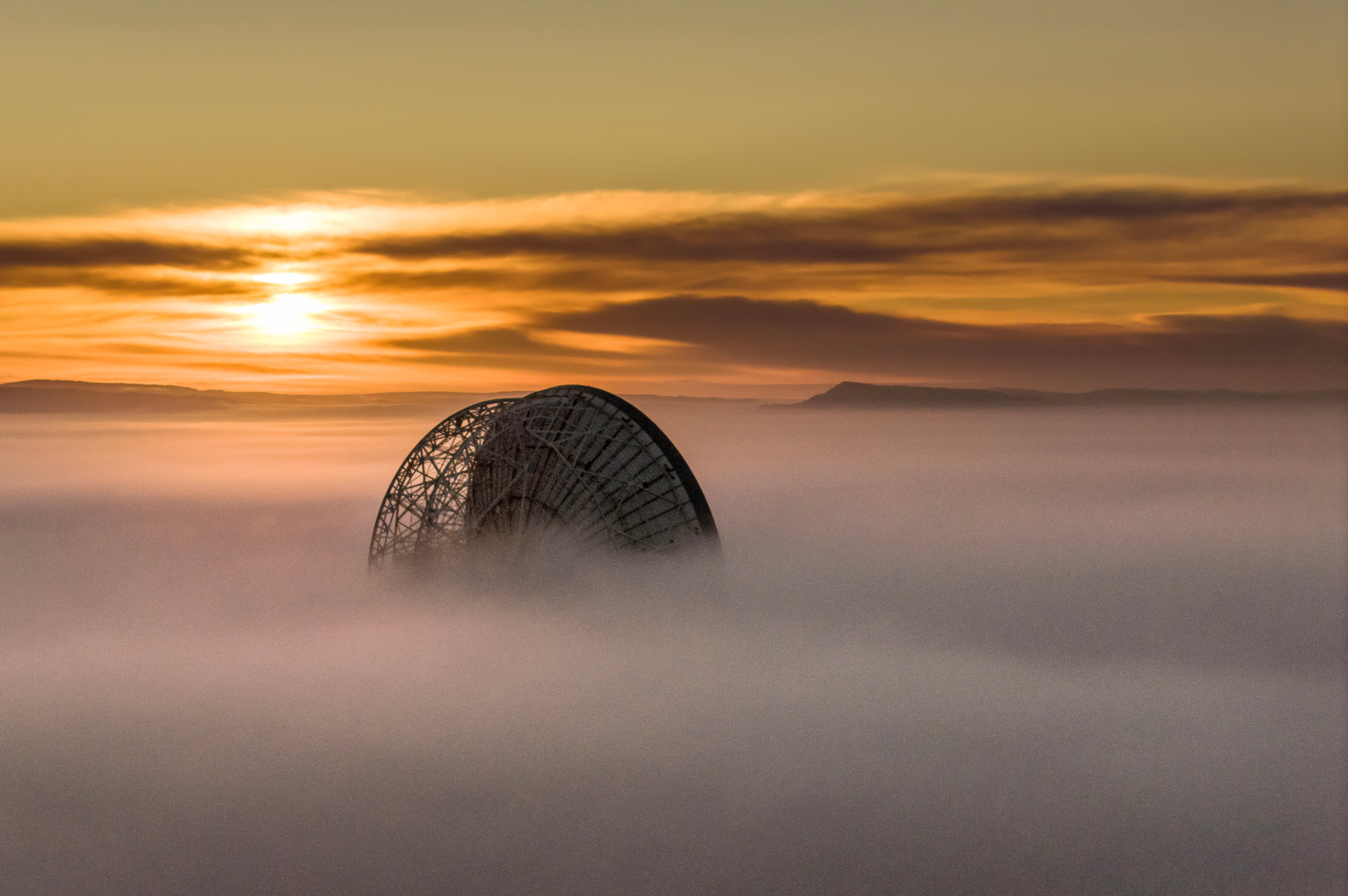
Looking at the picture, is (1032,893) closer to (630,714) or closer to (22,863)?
(630,714)

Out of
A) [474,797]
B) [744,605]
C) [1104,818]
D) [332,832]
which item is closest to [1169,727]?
[1104,818]

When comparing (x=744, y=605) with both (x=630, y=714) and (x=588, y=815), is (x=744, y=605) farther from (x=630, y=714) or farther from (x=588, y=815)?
(x=588, y=815)

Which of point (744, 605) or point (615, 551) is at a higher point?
point (615, 551)

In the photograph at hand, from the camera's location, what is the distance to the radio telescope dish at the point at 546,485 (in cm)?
5853

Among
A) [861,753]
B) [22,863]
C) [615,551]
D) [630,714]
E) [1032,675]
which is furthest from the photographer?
[1032,675]

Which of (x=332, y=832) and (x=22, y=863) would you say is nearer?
(x=22, y=863)

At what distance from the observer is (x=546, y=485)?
209ft

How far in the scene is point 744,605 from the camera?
647 feet

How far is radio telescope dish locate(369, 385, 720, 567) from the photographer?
58531mm

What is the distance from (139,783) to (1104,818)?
153 m

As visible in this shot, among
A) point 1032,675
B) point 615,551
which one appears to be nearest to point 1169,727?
point 1032,675

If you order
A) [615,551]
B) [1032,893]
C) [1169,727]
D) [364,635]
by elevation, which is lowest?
[1032,893]

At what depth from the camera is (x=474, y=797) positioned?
15962 cm

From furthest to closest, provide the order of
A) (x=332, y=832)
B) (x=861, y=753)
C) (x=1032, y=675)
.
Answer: (x=1032, y=675), (x=861, y=753), (x=332, y=832)
